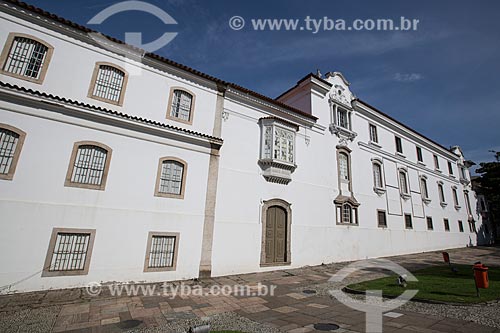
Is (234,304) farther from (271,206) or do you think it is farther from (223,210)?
(271,206)

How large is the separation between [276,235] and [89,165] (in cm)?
921

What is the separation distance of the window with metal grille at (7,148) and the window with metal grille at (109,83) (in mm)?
2962

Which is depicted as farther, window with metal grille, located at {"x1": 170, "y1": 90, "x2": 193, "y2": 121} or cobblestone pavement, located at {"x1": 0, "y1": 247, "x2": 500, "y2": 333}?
window with metal grille, located at {"x1": 170, "y1": 90, "x2": 193, "y2": 121}

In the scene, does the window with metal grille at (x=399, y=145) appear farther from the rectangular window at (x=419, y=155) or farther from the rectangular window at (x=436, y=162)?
the rectangular window at (x=436, y=162)

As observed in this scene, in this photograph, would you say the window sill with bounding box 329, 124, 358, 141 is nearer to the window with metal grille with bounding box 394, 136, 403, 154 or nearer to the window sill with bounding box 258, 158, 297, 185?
the window sill with bounding box 258, 158, 297, 185

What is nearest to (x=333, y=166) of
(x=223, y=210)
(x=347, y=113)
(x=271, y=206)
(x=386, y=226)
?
(x=347, y=113)

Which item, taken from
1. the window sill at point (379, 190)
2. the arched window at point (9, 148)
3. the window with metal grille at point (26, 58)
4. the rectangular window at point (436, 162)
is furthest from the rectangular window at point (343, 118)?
the arched window at point (9, 148)

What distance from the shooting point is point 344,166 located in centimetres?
1703

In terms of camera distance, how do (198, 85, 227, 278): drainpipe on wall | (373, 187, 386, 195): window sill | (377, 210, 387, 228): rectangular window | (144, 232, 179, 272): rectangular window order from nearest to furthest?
(144, 232, 179, 272): rectangular window, (198, 85, 227, 278): drainpipe on wall, (377, 210, 387, 228): rectangular window, (373, 187, 386, 195): window sill

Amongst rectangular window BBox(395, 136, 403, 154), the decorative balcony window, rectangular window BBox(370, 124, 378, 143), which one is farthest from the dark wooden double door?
rectangular window BBox(395, 136, 403, 154)

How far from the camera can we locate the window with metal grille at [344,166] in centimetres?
1667

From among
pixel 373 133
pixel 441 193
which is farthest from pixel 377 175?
pixel 441 193

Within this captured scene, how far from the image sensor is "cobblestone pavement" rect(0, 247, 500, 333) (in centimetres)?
507

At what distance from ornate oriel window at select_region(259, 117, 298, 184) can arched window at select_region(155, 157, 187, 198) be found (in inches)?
171
